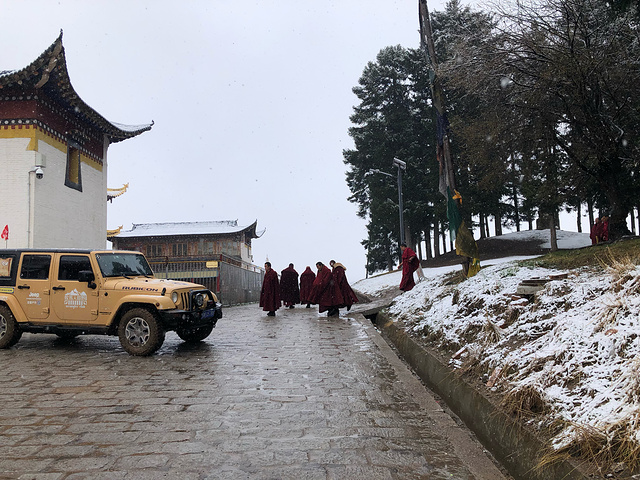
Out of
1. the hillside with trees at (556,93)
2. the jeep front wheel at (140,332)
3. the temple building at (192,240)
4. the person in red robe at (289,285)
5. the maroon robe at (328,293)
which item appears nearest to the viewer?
the jeep front wheel at (140,332)

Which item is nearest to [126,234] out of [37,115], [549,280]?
[37,115]

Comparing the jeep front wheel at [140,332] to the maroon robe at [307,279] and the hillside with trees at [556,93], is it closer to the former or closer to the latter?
the hillside with trees at [556,93]

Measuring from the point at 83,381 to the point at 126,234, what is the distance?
140ft

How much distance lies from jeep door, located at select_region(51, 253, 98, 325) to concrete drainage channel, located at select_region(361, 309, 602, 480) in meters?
5.60

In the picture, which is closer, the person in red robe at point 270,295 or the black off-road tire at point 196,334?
the black off-road tire at point 196,334

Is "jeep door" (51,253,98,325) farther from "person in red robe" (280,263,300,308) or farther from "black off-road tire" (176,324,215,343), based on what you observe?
"person in red robe" (280,263,300,308)

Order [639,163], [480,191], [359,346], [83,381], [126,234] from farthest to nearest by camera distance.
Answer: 1. [126,234]
2. [480,191]
3. [639,163]
4. [359,346]
5. [83,381]

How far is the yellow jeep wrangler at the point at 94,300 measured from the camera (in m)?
7.70

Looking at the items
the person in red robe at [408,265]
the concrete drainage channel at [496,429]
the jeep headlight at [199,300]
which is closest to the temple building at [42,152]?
the jeep headlight at [199,300]

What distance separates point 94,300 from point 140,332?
1029 millimetres

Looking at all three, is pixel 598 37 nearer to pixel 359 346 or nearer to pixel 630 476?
pixel 359 346

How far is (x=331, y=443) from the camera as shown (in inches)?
150

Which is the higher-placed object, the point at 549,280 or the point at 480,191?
the point at 480,191

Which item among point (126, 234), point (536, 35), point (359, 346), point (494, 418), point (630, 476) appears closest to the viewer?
point (630, 476)
